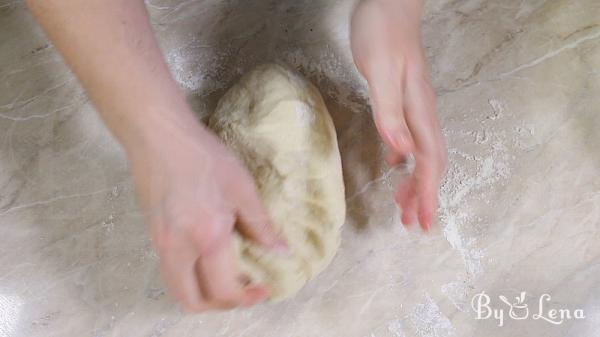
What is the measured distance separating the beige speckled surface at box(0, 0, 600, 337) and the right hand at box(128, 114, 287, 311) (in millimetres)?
265

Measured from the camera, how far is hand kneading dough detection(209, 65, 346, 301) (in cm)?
78

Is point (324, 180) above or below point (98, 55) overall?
below

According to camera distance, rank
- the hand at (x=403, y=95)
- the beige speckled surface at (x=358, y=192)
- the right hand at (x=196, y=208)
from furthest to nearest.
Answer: the beige speckled surface at (x=358, y=192) < the hand at (x=403, y=95) < the right hand at (x=196, y=208)

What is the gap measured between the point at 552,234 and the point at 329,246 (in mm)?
401

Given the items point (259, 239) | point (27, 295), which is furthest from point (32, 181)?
point (259, 239)

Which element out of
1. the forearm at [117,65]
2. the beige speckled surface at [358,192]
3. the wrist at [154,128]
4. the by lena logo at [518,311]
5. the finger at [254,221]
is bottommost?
the by lena logo at [518,311]

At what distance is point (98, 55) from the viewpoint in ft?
2.23

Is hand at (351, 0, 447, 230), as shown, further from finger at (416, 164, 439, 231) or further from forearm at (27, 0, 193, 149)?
forearm at (27, 0, 193, 149)

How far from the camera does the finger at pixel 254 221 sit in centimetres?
68

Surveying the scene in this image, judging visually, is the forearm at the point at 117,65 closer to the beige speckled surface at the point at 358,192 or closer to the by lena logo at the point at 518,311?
the beige speckled surface at the point at 358,192

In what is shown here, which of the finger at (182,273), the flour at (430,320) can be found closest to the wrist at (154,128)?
the finger at (182,273)

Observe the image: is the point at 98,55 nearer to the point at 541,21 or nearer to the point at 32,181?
the point at 32,181

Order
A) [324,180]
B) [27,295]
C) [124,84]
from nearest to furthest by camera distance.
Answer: [124,84]
[324,180]
[27,295]

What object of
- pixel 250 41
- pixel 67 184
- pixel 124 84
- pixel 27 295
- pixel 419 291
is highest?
pixel 124 84
